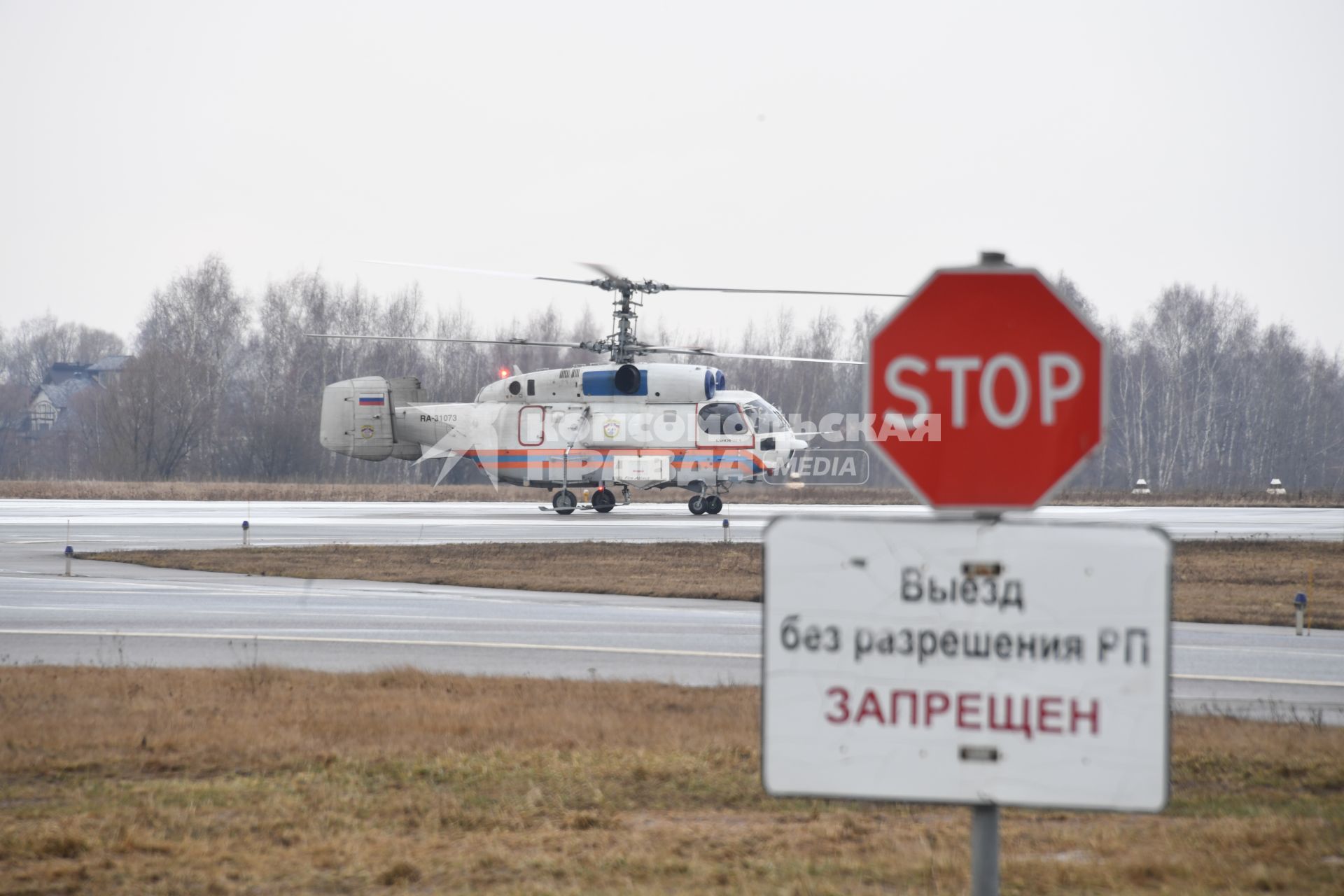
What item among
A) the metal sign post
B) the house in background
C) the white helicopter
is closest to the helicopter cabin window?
the white helicopter

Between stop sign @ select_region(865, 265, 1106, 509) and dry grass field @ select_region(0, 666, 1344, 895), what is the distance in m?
2.09

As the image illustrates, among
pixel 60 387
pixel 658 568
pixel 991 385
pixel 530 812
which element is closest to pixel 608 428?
pixel 658 568

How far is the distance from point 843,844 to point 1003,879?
782 mm

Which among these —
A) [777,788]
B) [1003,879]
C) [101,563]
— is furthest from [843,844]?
[101,563]

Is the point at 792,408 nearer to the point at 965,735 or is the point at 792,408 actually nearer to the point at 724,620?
the point at 724,620

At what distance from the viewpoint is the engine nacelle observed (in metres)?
32.9

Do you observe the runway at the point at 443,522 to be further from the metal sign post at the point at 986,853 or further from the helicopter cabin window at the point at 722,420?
the metal sign post at the point at 986,853

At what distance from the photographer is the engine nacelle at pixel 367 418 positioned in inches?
1294

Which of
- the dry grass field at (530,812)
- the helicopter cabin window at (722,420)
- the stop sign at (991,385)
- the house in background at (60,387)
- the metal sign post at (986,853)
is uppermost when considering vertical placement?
the house in background at (60,387)

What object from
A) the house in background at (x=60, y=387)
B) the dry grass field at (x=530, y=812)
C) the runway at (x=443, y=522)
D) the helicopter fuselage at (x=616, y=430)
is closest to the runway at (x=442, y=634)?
the dry grass field at (x=530, y=812)

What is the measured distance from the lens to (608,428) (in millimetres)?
31016

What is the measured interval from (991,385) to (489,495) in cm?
4882

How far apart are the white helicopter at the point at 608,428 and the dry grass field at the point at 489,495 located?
11388 millimetres

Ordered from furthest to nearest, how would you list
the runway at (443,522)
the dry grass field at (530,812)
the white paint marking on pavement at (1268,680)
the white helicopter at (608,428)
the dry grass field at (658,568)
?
the white helicopter at (608,428), the runway at (443,522), the dry grass field at (658,568), the white paint marking on pavement at (1268,680), the dry grass field at (530,812)
